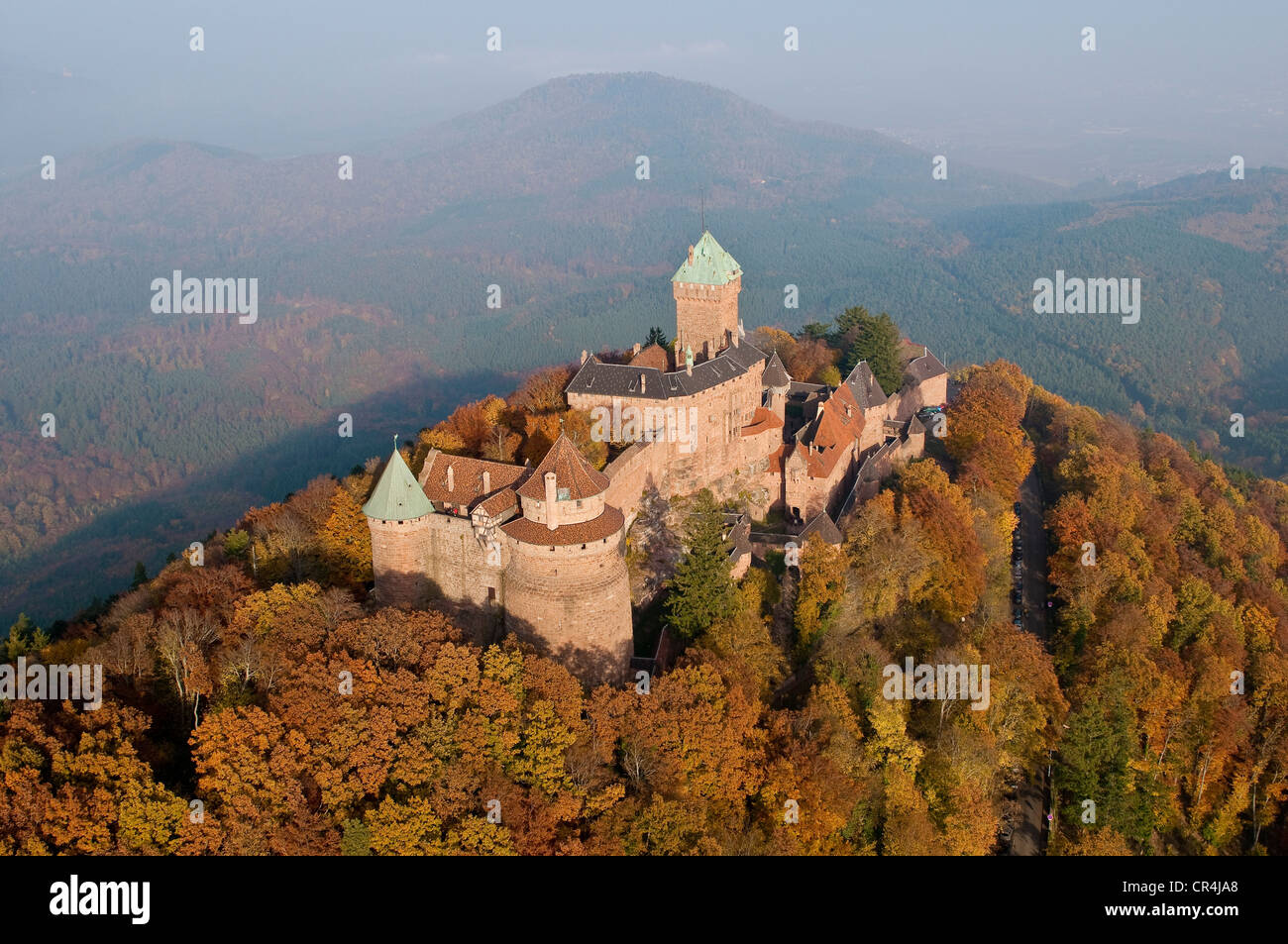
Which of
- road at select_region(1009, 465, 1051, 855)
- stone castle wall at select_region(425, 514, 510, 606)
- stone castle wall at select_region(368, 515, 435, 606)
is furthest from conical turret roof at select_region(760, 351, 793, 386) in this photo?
stone castle wall at select_region(368, 515, 435, 606)

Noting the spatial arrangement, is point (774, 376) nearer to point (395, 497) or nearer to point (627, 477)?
point (627, 477)

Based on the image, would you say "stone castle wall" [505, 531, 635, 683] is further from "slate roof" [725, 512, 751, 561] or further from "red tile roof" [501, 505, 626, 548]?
"slate roof" [725, 512, 751, 561]

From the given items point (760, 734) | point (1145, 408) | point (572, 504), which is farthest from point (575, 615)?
point (1145, 408)

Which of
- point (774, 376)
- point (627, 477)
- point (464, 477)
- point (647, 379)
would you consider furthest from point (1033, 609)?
point (464, 477)

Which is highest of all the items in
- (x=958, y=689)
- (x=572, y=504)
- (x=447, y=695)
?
(x=572, y=504)

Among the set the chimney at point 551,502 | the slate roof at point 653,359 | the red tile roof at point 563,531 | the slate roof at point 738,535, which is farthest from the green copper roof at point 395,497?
the slate roof at point 653,359

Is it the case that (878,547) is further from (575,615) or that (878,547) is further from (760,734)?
(575,615)

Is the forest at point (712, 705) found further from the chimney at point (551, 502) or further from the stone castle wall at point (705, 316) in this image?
the stone castle wall at point (705, 316)
